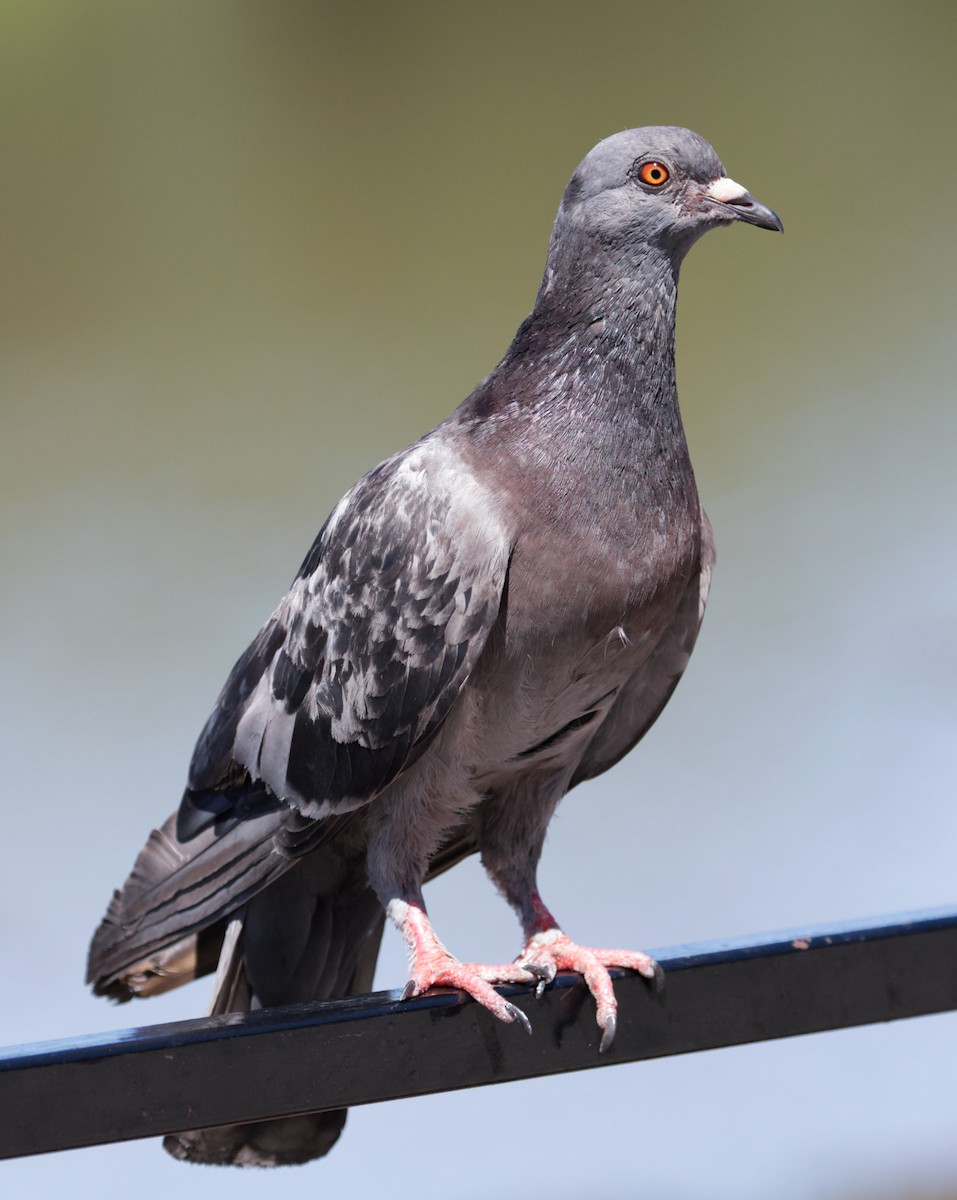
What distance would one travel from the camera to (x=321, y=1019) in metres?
1.56

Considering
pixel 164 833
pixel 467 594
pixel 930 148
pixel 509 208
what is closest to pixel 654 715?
pixel 467 594

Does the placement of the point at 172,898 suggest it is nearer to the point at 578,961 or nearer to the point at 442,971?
the point at 442,971

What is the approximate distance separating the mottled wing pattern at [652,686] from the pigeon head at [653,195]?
1.58ft

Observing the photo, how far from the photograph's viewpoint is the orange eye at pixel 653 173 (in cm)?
207

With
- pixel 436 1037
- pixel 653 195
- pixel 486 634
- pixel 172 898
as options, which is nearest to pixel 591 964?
pixel 436 1037

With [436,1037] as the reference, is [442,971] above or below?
above

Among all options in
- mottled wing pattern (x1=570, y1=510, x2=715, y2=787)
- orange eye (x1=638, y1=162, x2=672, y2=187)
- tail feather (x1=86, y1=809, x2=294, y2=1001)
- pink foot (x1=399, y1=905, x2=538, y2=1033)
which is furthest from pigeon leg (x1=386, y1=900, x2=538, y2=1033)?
orange eye (x1=638, y1=162, x2=672, y2=187)

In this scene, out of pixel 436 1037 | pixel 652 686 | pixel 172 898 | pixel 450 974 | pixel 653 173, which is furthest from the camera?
pixel 652 686

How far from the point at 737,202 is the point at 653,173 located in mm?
139

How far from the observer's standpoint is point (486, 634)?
1969 millimetres

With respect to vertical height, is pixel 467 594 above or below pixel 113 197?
below

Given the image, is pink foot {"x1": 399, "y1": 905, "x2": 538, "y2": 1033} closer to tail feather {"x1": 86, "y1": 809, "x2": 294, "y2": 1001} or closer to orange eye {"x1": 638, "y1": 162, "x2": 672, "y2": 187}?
tail feather {"x1": 86, "y1": 809, "x2": 294, "y2": 1001}

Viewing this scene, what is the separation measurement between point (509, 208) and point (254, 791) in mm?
4012

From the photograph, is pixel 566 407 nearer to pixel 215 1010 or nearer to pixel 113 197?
pixel 215 1010
